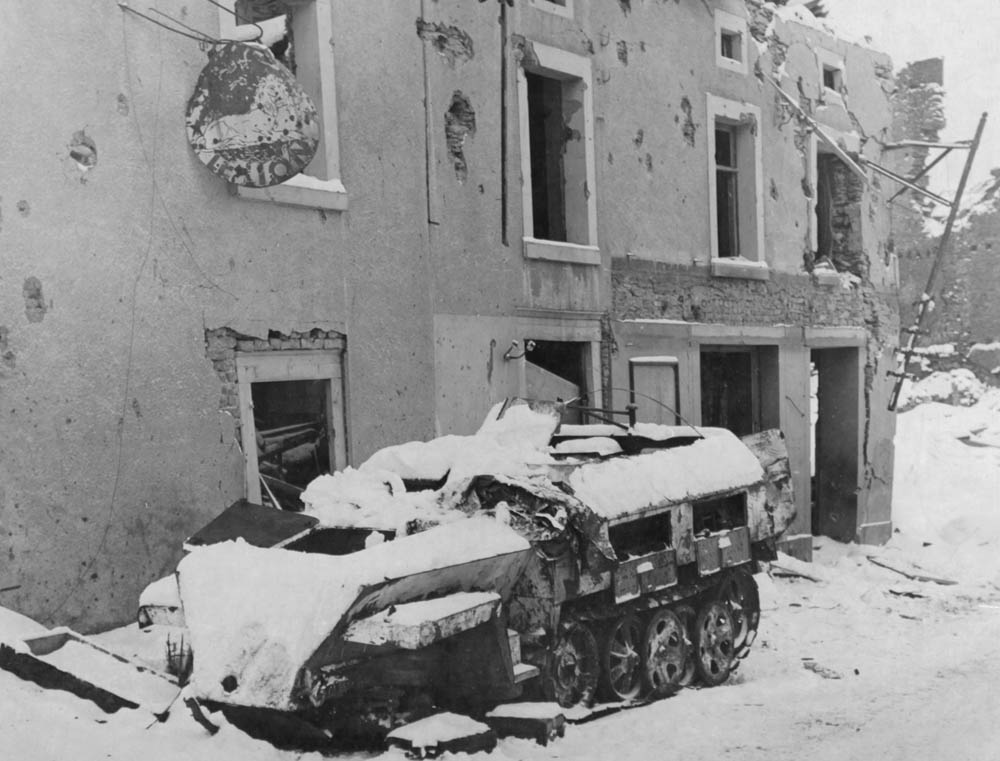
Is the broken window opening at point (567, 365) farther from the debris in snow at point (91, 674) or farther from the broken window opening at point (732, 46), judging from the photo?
the debris in snow at point (91, 674)

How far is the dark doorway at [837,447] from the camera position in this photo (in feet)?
59.4

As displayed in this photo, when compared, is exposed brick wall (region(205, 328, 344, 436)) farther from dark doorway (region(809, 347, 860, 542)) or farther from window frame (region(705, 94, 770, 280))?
dark doorway (region(809, 347, 860, 542))

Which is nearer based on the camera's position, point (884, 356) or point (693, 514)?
point (693, 514)

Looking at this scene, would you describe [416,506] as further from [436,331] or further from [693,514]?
[436,331]

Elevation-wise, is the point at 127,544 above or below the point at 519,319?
below

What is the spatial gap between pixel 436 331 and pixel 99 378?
3.67 m

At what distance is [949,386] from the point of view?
2723cm

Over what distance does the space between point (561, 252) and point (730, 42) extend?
5403mm

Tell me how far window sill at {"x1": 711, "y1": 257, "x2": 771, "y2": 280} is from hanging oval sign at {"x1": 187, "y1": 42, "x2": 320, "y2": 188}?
25.1 ft

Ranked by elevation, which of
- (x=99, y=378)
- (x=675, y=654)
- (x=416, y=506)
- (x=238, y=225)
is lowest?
(x=675, y=654)

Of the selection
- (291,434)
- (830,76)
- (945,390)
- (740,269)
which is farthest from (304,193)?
(945,390)

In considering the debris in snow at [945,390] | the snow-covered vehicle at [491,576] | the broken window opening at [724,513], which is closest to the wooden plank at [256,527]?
the snow-covered vehicle at [491,576]

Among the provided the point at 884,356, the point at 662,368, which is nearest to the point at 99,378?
the point at 662,368

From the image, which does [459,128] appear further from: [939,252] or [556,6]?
[939,252]
